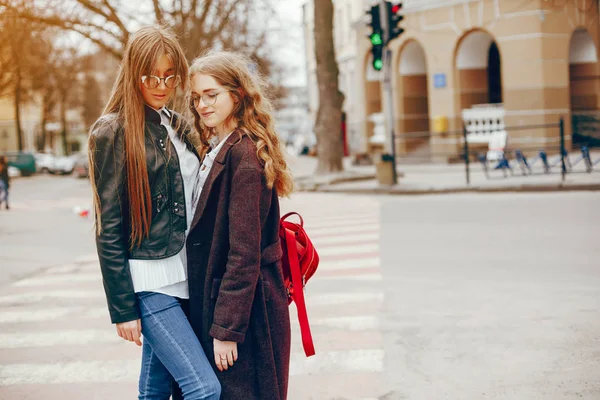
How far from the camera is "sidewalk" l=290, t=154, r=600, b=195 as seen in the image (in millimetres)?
16406

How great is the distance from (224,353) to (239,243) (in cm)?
41

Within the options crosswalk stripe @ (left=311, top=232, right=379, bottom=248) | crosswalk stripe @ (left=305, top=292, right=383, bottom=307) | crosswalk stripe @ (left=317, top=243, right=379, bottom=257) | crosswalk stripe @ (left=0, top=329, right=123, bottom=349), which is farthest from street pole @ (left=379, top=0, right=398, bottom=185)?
crosswalk stripe @ (left=0, top=329, right=123, bottom=349)

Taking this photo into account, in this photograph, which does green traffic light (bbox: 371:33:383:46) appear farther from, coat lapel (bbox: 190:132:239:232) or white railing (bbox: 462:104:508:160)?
coat lapel (bbox: 190:132:239:232)

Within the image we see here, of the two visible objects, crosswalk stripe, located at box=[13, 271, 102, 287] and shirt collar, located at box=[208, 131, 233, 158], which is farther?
crosswalk stripe, located at box=[13, 271, 102, 287]

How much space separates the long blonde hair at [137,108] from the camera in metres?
3.00

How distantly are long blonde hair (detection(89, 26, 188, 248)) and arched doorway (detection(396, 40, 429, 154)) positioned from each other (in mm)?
27297

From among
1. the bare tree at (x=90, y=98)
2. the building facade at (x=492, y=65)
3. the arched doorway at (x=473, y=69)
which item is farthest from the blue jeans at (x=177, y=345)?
the bare tree at (x=90, y=98)

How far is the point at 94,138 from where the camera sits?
9.98 ft

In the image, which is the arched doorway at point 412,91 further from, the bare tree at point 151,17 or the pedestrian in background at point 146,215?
the pedestrian in background at point 146,215

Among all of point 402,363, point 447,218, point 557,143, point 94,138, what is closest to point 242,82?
point 94,138

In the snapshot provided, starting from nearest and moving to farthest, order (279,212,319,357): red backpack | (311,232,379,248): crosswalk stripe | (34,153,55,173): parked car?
(279,212,319,357): red backpack
(311,232,379,248): crosswalk stripe
(34,153,55,173): parked car

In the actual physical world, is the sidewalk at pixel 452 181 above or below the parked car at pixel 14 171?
below

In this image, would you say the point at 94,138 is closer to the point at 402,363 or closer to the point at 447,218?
the point at 402,363

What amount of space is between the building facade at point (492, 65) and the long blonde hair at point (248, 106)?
17.7m
